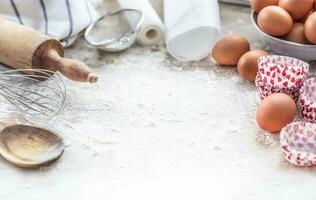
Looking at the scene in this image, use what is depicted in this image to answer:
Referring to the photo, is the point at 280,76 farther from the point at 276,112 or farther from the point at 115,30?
the point at 115,30

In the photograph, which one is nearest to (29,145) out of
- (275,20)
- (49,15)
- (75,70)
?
(75,70)

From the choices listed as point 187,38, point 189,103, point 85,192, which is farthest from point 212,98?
point 85,192

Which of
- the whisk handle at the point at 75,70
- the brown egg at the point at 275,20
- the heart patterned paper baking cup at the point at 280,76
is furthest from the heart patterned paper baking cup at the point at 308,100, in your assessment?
the whisk handle at the point at 75,70

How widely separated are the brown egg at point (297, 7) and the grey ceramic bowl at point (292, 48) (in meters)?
0.05

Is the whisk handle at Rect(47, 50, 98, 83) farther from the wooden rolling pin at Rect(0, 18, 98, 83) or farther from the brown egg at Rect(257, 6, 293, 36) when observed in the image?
the brown egg at Rect(257, 6, 293, 36)

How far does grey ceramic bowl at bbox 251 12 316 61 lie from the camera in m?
0.88

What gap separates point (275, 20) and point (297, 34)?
0.16ft

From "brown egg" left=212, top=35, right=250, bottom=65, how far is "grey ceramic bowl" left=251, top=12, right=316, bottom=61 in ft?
0.13

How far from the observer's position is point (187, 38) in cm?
98

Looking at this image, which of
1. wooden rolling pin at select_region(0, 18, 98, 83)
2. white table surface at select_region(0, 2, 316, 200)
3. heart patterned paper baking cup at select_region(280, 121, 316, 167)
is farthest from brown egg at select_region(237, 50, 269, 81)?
wooden rolling pin at select_region(0, 18, 98, 83)

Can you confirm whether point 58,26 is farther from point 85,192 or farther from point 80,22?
point 85,192

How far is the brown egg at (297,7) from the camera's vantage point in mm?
871

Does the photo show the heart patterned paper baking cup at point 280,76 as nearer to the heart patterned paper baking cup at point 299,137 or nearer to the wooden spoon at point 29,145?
the heart patterned paper baking cup at point 299,137

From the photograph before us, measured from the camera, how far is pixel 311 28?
85cm
